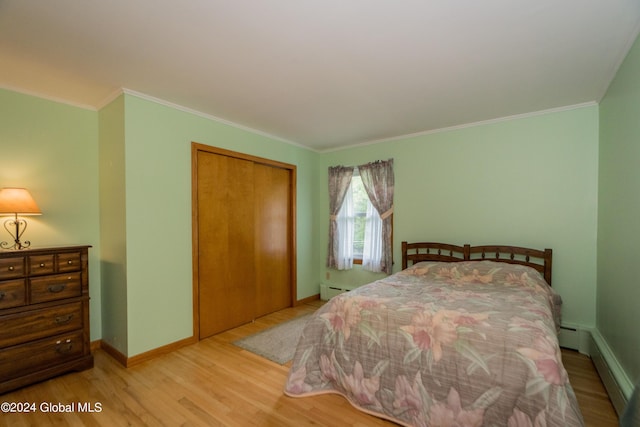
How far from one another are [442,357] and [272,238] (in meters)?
2.65

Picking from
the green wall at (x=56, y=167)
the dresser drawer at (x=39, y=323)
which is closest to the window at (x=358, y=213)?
the green wall at (x=56, y=167)

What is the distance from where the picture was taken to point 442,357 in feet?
5.44

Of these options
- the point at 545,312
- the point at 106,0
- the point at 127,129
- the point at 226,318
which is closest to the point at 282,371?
the point at 226,318

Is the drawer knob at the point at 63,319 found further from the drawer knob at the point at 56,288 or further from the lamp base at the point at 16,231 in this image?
the lamp base at the point at 16,231

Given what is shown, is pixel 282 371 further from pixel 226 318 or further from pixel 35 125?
pixel 35 125

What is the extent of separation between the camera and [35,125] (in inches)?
98.6

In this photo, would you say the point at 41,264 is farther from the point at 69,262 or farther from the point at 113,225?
the point at 113,225

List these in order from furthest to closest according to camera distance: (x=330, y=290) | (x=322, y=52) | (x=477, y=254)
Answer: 1. (x=330, y=290)
2. (x=477, y=254)
3. (x=322, y=52)

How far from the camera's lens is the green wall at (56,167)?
2389 millimetres

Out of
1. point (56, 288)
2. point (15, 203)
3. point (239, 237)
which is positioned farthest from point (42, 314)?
point (239, 237)

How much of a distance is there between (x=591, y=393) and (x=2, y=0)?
14.1 feet

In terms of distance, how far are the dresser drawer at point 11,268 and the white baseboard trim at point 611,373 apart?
396 centimetres

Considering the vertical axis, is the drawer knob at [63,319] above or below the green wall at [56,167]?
below

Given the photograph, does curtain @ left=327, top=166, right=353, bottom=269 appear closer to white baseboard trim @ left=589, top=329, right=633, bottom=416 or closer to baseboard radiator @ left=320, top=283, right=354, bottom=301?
baseboard radiator @ left=320, top=283, right=354, bottom=301
